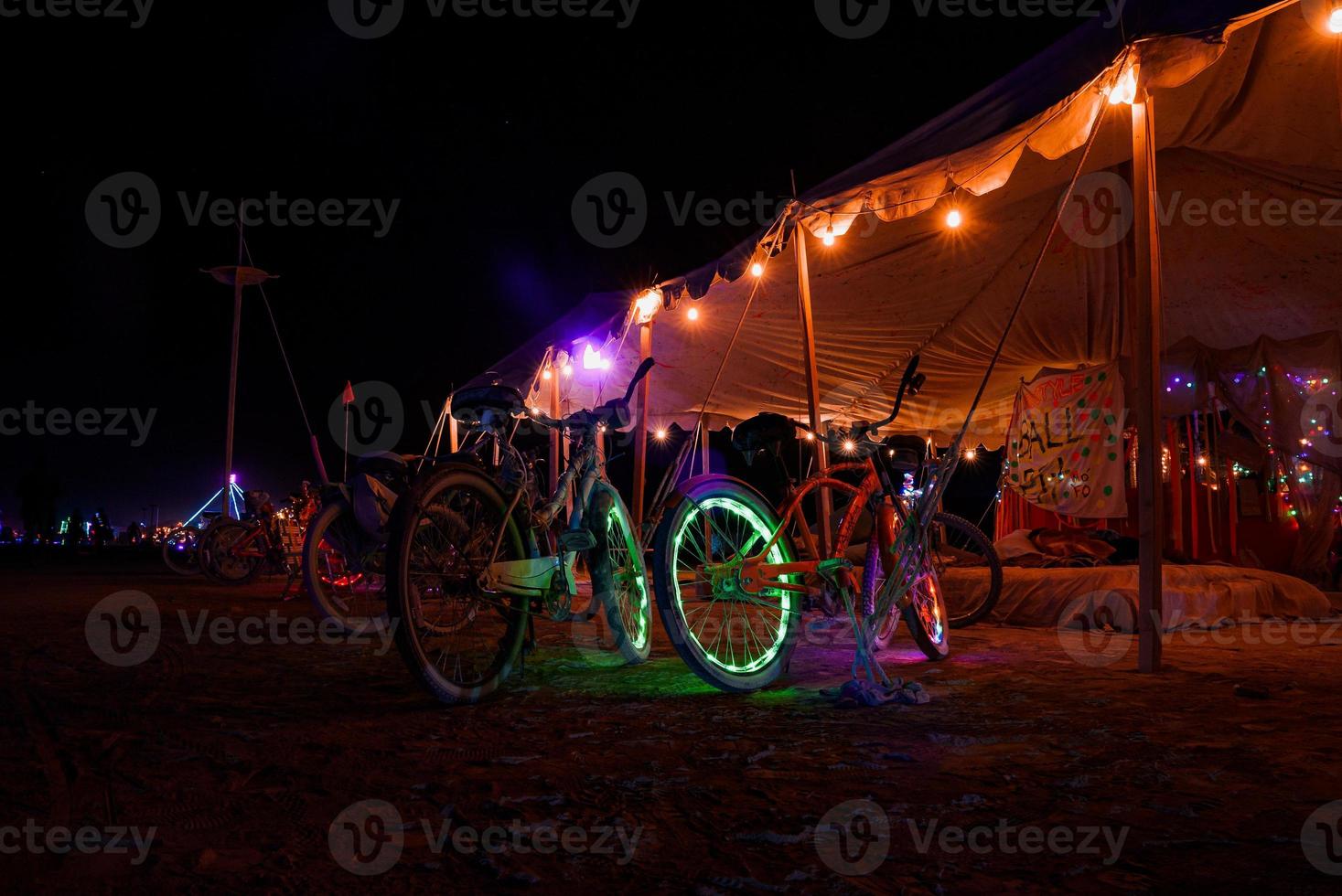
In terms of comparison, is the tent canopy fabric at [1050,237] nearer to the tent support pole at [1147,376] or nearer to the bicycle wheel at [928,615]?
the tent support pole at [1147,376]

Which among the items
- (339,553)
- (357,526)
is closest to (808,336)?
(357,526)

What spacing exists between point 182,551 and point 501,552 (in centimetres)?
1288

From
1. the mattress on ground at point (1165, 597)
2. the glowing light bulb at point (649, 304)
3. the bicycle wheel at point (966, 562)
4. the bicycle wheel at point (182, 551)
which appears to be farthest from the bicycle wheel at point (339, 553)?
the bicycle wheel at point (182, 551)

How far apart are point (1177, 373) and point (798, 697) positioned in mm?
7165

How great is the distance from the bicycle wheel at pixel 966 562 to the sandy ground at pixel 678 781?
1.49 meters

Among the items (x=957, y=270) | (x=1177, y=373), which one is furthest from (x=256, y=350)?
(x=1177, y=373)

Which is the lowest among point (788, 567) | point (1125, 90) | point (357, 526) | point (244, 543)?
point (244, 543)

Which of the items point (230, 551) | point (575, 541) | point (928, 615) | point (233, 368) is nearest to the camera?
point (575, 541)

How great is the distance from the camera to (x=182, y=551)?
13531 millimetres

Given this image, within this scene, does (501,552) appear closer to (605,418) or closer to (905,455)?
(605,418)

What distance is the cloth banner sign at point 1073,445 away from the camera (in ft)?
24.7

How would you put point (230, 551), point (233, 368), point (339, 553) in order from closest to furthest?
point (339, 553), point (230, 551), point (233, 368)

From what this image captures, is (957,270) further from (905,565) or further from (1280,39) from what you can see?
(905,565)

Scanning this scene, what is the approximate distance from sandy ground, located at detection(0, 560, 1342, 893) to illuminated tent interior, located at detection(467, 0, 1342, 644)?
2.23m
